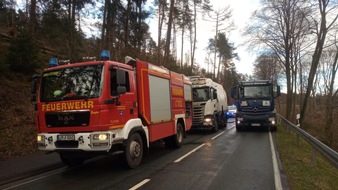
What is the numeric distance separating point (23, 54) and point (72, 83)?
11.4m

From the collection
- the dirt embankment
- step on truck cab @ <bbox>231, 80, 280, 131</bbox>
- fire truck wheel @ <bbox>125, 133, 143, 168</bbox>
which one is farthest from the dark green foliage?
step on truck cab @ <bbox>231, 80, 280, 131</bbox>

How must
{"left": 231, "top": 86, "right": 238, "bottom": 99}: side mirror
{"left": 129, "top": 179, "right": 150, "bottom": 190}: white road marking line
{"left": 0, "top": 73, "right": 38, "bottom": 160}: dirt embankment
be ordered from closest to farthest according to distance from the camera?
{"left": 129, "top": 179, "right": 150, "bottom": 190}: white road marking line → {"left": 0, "top": 73, "right": 38, "bottom": 160}: dirt embankment → {"left": 231, "top": 86, "right": 238, "bottom": 99}: side mirror

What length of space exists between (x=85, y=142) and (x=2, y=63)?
36.9 feet

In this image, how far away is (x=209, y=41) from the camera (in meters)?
59.5

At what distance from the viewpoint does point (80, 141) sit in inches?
298

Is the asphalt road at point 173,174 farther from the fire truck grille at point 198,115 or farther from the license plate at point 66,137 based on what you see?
the fire truck grille at point 198,115

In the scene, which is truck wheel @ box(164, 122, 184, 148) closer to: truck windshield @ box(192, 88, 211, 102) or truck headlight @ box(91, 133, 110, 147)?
truck headlight @ box(91, 133, 110, 147)

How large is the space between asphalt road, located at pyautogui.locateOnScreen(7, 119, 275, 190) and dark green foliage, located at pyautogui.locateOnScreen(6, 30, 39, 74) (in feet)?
33.3

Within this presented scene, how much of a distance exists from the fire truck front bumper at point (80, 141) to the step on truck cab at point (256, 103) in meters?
13.2

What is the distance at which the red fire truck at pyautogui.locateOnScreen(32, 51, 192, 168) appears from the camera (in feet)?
24.9

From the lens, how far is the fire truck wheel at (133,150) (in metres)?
8.34

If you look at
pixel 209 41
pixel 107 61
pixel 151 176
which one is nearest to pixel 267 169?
pixel 151 176

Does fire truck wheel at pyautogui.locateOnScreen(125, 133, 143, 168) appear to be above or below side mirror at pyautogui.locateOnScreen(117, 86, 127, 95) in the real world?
below

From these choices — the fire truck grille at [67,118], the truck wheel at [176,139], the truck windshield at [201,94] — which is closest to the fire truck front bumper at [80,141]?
the fire truck grille at [67,118]
